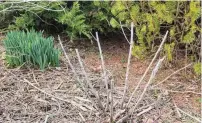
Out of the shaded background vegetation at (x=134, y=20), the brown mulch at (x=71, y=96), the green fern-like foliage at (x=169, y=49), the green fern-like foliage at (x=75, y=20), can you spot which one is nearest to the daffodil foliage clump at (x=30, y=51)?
the brown mulch at (x=71, y=96)

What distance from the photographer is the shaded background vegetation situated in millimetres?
3020

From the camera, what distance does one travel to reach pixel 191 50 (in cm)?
336

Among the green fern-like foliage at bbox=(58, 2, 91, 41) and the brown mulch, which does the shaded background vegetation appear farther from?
the brown mulch

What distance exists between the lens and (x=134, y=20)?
324cm

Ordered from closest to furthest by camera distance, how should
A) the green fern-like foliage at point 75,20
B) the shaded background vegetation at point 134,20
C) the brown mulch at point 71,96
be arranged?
1. the brown mulch at point 71,96
2. the shaded background vegetation at point 134,20
3. the green fern-like foliage at point 75,20

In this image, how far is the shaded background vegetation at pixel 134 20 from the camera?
119 inches

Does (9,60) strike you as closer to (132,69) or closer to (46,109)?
(46,109)

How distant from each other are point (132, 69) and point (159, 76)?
0.93 ft

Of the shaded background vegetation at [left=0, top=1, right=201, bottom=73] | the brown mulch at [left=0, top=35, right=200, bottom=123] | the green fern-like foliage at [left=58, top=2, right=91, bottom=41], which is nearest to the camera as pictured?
the brown mulch at [left=0, top=35, right=200, bottom=123]

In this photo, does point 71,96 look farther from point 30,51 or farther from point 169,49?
point 169,49

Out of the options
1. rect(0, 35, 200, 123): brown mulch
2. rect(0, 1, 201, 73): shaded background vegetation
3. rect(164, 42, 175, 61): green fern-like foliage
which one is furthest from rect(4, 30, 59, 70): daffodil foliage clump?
rect(164, 42, 175, 61): green fern-like foliage

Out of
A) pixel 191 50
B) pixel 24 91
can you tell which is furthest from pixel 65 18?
pixel 191 50

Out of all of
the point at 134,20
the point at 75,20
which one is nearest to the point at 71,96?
the point at 134,20

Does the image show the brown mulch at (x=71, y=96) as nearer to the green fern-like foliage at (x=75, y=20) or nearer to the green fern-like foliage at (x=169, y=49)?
the green fern-like foliage at (x=169, y=49)
